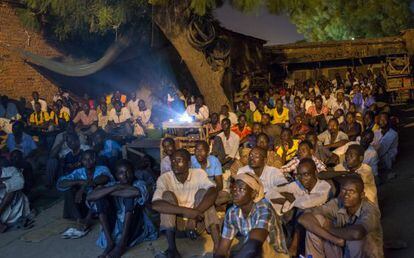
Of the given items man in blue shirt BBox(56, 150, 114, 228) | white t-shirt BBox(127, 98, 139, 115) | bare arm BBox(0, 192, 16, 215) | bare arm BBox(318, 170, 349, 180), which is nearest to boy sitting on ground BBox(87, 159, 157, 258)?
man in blue shirt BBox(56, 150, 114, 228)

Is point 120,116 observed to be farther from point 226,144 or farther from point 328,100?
point 328,100

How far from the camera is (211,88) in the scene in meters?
10.6

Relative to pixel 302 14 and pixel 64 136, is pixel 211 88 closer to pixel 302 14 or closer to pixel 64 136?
pixel 302 14

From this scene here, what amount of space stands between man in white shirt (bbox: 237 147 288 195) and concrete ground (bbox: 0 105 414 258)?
99 centimetres

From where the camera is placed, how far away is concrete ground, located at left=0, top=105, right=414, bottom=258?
5.13 m

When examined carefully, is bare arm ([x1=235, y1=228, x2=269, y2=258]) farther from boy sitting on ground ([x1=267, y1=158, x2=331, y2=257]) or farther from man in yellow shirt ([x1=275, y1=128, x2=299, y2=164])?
man in yellow shirt ([x1=275, y1=128, x2=299, y2=164])

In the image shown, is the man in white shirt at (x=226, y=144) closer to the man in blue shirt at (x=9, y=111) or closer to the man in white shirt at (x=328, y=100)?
the man in white shirt at (x=328, y=100)

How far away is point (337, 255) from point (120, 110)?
7.54 m

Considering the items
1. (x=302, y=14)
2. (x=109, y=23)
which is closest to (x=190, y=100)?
(x=109, y=23)

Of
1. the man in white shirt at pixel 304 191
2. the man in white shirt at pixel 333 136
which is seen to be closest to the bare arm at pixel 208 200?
the man in white shirt at pixel 304 191

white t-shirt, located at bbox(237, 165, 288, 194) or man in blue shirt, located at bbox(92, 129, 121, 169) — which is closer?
white t-shirt, located at bbox(237, 165, 288, 194)

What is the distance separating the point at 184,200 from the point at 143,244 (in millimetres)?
834

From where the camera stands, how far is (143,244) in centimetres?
543

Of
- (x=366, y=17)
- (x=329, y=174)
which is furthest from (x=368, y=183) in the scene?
(x=366, y=17)
